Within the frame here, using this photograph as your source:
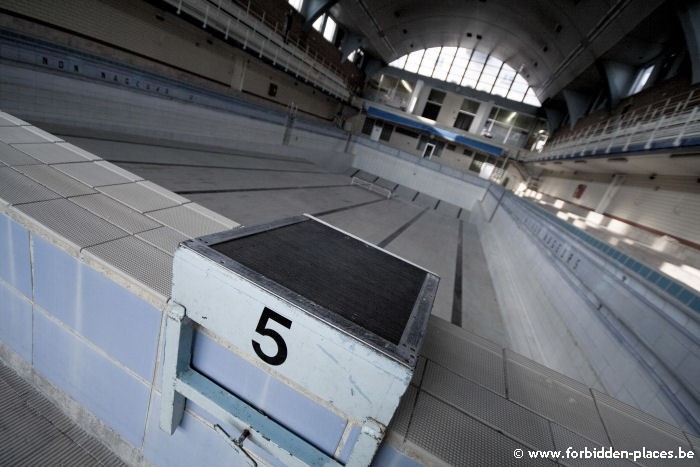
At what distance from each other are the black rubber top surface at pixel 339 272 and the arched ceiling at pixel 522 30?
13.0 m

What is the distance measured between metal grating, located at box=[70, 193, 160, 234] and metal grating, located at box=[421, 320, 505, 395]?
1.46 metres

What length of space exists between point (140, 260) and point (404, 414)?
1.14 m

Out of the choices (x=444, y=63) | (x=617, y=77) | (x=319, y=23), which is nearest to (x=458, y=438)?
(x=617, y=77)

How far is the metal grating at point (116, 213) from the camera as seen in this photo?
1.33 meters

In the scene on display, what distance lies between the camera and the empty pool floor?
14.8 feet

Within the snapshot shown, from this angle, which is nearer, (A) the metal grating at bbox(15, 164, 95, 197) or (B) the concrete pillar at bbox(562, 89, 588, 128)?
(A) the metal grating at bbox(15, 164, 95, 197)

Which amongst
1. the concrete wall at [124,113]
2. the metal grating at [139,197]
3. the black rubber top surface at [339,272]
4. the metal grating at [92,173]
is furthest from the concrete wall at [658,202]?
the concrete wall at [124,113]

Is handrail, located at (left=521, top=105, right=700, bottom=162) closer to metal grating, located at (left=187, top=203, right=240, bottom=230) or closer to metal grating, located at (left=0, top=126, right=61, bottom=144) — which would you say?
metal grating, located at (left=187, top=203, right=240, bottom=230)

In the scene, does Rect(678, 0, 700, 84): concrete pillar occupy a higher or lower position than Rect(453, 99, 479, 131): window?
higher

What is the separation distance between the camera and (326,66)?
53.8 feet

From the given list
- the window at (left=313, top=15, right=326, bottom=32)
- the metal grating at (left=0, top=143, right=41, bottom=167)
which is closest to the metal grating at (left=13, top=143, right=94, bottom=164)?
the metal grating at (left=0, top=143, right=41, bottom=167)

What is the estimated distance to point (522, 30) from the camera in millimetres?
14539

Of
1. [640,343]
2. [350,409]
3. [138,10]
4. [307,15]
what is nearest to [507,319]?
[640,343]

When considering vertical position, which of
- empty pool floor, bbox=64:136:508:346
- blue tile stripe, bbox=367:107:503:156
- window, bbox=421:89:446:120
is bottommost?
empty pool floor, bbox=64:136:508:346
